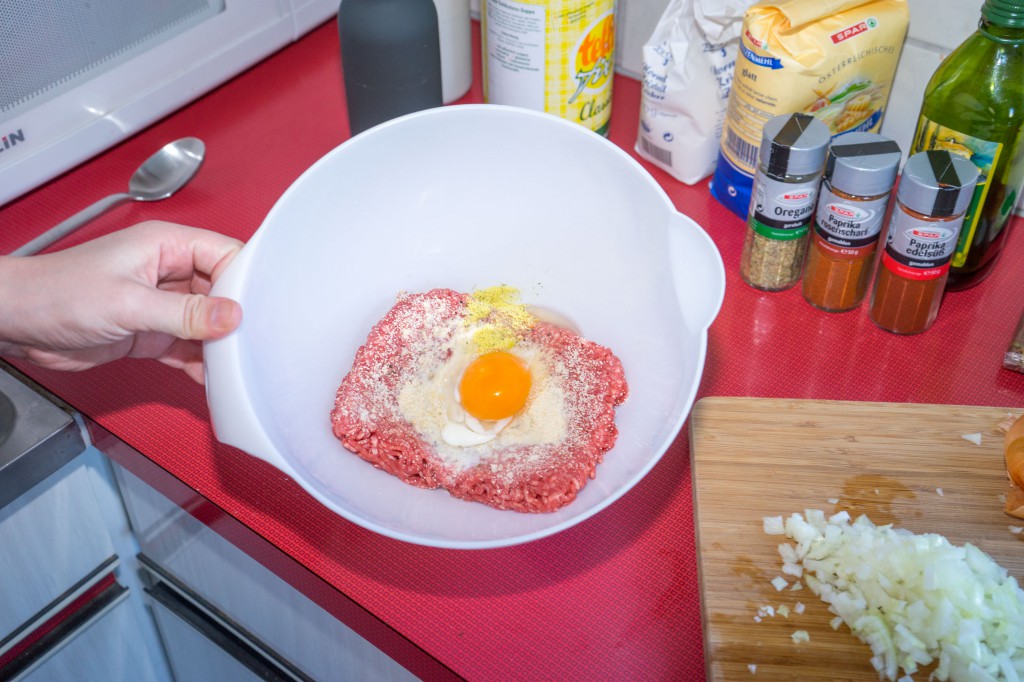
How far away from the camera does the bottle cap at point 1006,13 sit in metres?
0.80

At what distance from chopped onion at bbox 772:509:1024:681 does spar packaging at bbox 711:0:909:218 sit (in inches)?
16.1

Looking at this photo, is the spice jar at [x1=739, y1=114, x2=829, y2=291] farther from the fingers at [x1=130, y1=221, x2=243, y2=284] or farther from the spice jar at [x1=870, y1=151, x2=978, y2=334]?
the fingers at [x1=130, y1=221, x2=243, y2=284]

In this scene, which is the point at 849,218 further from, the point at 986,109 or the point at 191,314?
the point at 191,314

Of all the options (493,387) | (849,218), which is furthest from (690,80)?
(493,387)

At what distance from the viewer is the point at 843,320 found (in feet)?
3.28

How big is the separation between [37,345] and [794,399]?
707 mm

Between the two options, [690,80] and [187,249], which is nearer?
[187,249]

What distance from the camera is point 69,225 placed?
1062 mm

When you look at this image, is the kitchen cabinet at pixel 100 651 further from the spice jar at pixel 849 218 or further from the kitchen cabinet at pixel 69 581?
Answer: the spice jar at pixel 849 218

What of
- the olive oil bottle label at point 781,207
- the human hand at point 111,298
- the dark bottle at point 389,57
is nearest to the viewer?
the human hand at point 111,298

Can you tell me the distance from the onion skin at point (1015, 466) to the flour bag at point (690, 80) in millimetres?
460

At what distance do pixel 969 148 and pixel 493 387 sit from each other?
0.49 metres

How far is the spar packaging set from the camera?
3.01 ft

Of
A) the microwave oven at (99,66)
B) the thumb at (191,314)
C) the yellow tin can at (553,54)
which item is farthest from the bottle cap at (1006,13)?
the microwave oven at (99,66)
